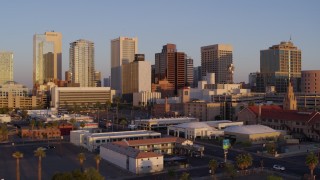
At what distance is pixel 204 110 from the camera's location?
95875 mm

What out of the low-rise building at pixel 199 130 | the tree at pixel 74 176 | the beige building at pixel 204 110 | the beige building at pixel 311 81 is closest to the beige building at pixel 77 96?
the beige building at pixel 204 110

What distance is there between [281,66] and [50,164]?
136 meters

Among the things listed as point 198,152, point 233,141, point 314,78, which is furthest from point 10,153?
point 314,78

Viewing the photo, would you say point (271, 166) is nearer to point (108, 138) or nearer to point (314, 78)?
point (108, 138)

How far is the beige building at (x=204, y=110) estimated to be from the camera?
9544 cm

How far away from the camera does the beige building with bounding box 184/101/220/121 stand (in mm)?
95438

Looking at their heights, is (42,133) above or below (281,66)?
below

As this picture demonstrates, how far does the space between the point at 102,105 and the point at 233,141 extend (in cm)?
9041

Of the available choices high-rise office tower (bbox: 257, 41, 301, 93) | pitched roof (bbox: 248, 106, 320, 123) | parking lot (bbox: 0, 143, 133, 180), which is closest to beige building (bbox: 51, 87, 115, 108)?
high-rise office tower (bbox: 257, 41, 301, 93)

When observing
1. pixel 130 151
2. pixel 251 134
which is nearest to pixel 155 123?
pixel 251 134

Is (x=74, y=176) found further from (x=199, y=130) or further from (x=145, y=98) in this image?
(x=145, y=98)

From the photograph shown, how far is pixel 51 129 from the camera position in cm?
7256

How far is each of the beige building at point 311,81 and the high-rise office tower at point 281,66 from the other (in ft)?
63.8

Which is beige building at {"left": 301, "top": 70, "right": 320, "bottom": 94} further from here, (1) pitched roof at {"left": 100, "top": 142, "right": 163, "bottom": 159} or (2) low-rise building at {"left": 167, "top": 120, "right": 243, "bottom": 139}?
(1) pitched roof at {"left": 100, "top": 142, "right": 163, "bottom": 159}
